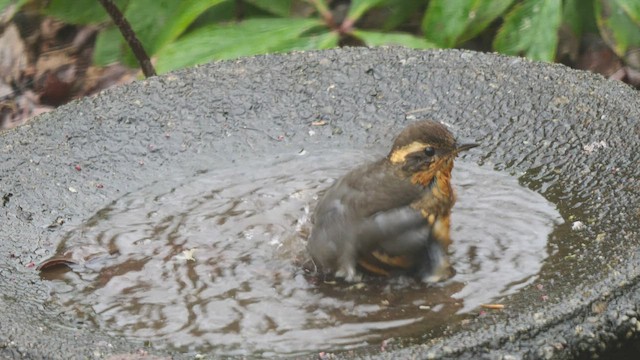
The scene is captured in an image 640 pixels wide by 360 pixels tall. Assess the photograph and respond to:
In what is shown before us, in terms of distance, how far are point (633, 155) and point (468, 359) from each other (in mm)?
1242

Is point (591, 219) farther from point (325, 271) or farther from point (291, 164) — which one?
point (291, 164)

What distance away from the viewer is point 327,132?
3701mm

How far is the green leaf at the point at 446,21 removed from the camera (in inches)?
184

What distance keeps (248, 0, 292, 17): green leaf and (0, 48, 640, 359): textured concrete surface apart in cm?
116

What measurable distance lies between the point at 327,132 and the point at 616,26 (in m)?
1.67

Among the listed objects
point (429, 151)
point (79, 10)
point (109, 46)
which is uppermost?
point (429, 151)

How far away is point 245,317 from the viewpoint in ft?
8.82

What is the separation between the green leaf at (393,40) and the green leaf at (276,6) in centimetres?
46

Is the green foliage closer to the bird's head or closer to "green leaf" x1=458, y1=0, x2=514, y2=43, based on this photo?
"green leaf" x1=458, y1=0, x2=514, y2=43

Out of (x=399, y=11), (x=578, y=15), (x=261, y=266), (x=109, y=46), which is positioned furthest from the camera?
(x=109, y=46)

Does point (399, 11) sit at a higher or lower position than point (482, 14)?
lower

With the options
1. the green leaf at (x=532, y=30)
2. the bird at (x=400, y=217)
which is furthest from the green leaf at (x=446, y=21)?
the bird at (x=400, y=217)

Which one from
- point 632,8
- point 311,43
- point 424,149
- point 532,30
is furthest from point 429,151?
point 632,8

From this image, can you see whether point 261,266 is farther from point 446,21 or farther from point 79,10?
point 79,10
